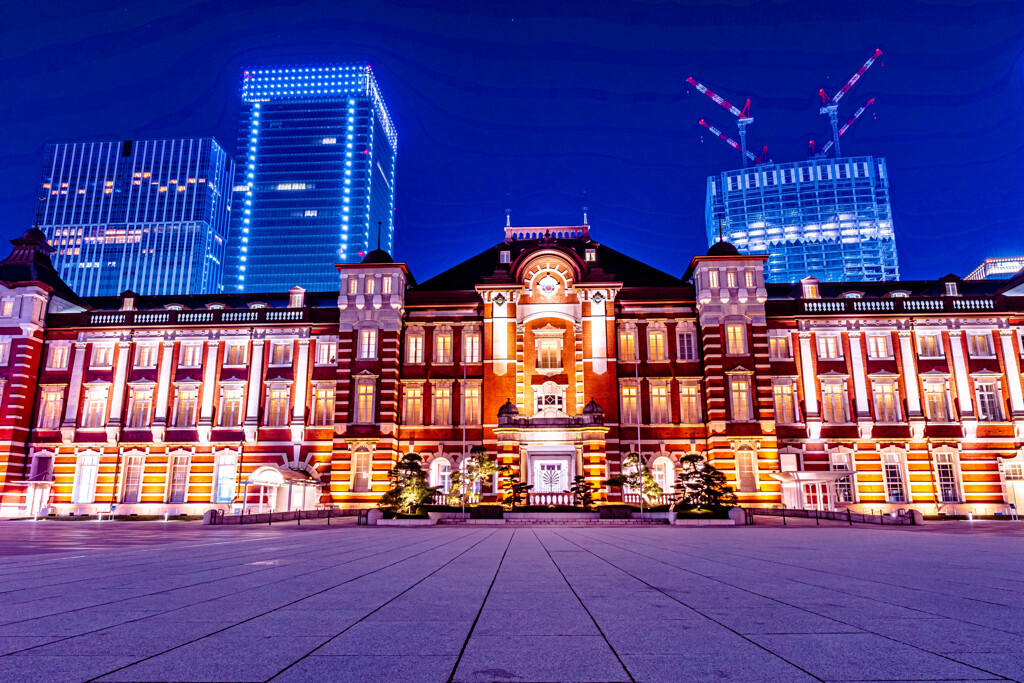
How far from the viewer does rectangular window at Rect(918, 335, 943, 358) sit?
44.7 meters

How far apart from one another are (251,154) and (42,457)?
16318cm

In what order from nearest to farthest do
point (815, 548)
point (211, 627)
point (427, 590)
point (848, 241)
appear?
point (211, 627)
point (427, 590)
point (815, 548)
point (848, 241)

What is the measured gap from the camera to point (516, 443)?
42.5m

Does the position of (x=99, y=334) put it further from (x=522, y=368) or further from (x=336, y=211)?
(x=336, y=211)

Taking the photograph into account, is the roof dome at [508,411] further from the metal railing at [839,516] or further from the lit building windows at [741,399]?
the metal railing at [839,516]

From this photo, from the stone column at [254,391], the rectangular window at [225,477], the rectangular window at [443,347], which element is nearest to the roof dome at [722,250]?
the rectangular window at [443,347]

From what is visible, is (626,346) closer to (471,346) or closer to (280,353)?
(471,346)

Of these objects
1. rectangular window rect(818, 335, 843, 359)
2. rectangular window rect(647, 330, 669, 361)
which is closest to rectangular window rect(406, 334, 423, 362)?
rectangular window rect(647, 330, 669, 361)

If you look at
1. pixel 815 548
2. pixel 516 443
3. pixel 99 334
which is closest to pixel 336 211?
pixel 99 334

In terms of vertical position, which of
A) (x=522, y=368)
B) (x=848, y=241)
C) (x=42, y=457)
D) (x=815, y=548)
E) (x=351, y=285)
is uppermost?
(x=848, y=241)

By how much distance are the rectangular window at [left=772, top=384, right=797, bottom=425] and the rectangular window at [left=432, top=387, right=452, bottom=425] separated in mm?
21473

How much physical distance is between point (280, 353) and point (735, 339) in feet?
102

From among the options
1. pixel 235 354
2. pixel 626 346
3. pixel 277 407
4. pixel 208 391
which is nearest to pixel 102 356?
pixel 208 391

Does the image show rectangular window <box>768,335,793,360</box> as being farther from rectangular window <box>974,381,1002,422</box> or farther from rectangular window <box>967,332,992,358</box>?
rectangular window <box>974,381,1002,422</box>
